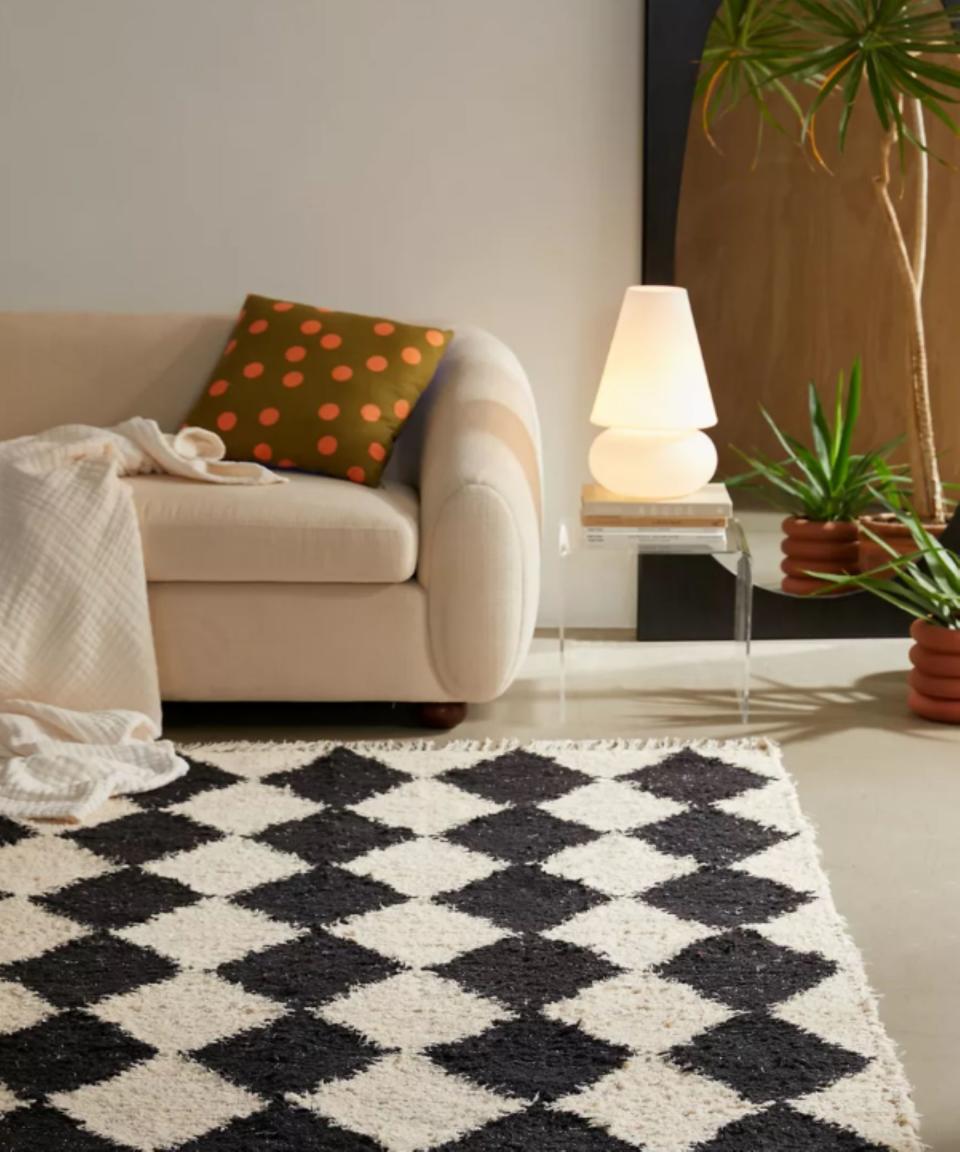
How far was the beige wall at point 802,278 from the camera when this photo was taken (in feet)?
13.4

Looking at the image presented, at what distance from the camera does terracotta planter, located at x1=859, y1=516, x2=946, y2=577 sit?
4.12 metres

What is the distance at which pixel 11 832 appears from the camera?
2881mm

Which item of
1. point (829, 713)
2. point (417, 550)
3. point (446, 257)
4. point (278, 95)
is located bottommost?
point (829, 713)

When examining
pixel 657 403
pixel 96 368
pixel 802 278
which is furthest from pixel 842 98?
pixel 96 368

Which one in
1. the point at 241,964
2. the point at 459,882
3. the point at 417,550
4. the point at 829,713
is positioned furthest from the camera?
the point at 829,713

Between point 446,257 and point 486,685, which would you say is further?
point 446,257

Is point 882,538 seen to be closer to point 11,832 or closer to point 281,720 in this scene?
point 281,720

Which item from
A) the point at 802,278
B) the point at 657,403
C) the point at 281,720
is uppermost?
the point at 802,278

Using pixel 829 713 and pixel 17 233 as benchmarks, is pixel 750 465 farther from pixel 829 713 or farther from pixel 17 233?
pixel 17 233

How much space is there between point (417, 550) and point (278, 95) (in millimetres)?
1422

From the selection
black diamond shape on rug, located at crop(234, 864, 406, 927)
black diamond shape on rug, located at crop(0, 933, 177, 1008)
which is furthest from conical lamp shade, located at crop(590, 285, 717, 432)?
black diamond shape on rug, located at crop(0, 933, 177, 1008)

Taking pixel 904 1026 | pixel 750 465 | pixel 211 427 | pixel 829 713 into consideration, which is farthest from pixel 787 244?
pixel 904 1026

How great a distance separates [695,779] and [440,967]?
899 millimetres

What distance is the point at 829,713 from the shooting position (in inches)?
142
